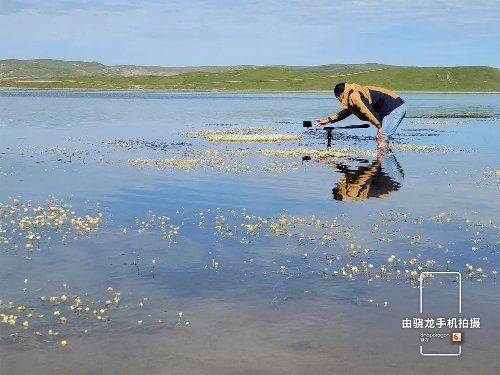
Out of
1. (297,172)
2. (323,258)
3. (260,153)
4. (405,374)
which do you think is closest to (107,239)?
(323,258)

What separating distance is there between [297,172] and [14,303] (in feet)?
73.5

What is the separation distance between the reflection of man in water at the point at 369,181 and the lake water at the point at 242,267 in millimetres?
213

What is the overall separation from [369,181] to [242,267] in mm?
15840

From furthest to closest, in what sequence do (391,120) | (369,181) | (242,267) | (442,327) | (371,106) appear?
(391,120) < (371,106) < (369,181) < (242,267) < (442,327)

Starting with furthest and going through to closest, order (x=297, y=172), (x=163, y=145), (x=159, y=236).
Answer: (x=163, y=145), (x=297, y=172), (x=159, y=236)

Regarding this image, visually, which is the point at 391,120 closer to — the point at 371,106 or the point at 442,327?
the point at 371,106

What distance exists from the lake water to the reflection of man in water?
8.4 inches

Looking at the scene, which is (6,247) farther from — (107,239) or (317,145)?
(317,145)

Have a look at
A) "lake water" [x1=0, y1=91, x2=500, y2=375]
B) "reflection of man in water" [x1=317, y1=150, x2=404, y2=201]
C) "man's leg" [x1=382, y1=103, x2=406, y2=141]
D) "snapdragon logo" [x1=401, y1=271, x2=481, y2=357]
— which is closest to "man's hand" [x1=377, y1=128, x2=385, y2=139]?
Answer: "man's leg" [x1=382, y1=103, x2=406, y2=141]

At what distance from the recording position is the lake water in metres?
11.3

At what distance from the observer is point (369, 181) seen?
30953 millimetres

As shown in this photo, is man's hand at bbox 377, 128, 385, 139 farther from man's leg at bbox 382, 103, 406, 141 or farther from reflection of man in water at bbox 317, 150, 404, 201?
reflection of man in water at bbox 317, 150, 404, 201

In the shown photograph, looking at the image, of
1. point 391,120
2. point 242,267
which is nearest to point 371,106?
point 391,120

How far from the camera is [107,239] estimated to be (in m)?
19.6
